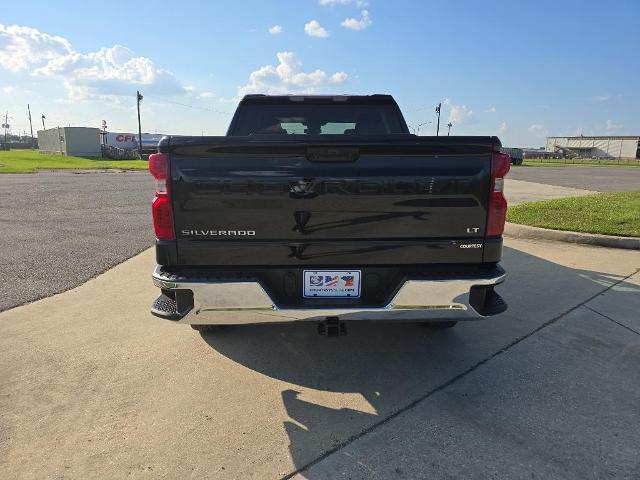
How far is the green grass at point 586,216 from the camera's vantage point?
7551 millimetres

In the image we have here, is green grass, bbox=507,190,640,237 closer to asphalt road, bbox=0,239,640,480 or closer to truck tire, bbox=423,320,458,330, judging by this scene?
asphalt road, bbox=0,239,640,480

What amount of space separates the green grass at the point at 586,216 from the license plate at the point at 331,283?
630cm

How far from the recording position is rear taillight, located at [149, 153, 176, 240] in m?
2.59

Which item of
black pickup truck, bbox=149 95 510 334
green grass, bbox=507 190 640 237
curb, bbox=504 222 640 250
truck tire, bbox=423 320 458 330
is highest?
black pickup truck, bbox=149 95 510 334

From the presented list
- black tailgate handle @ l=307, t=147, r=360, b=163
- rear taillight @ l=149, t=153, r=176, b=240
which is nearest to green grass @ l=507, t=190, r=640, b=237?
black tailgate handle @ l=307, t=147, r=360, b=163

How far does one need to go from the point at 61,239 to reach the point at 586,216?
383 inches

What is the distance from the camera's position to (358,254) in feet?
9.03

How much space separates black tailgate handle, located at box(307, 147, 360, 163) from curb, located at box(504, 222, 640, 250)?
620 cm

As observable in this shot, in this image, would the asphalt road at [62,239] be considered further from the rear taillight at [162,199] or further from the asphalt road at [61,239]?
the rear taillight at [162,199]

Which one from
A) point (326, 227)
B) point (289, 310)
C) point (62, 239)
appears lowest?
point (62, 239)

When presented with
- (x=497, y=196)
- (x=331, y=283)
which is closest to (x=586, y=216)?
(x=497, y=196)

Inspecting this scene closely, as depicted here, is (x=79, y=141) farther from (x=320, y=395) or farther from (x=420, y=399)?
(x=420, y=399)

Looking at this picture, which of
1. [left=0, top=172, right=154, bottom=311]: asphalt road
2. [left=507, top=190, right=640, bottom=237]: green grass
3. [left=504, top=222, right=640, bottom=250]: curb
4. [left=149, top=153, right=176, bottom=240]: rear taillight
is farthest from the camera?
[left=507, top=190, right=640, bottom=237]: green grass

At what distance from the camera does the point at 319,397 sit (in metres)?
2.89
